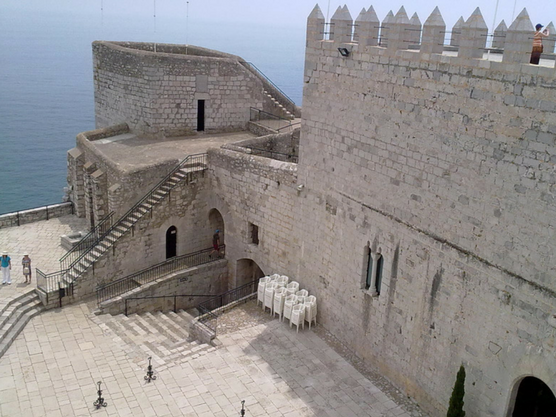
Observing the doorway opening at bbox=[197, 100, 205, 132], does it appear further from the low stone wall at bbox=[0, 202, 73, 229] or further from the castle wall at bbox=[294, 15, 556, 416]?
the castle wall at bbox=[294, 15, 556, 416]

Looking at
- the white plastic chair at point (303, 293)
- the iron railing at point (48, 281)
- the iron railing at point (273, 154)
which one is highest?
the iron railing at point (273, 154)

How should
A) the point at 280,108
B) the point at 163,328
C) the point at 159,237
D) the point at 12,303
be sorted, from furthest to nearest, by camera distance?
1. the point at 280,108
2. the point at 159,237
3. the point at 163,328
4. the point at 12,303

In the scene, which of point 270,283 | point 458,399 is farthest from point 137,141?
point 458,399

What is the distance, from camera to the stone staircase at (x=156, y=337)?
1697 centimetres

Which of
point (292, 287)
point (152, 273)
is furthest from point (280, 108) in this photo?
point (292, 287)

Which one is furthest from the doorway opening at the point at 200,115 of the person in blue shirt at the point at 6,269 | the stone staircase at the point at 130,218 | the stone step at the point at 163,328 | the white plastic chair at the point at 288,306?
the white plastic chair at the point at 288,306

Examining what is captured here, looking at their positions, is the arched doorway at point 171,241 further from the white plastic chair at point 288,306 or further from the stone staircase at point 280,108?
the stone staircase at point 280,108

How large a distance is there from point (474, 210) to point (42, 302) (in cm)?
1368

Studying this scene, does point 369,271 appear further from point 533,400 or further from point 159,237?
point 159,237

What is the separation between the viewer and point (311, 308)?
18.4 metres

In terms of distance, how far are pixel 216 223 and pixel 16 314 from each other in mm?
8080

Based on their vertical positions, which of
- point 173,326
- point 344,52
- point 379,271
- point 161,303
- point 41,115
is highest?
point 344,52

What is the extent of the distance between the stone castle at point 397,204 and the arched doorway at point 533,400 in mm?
86

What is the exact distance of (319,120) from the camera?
1753cm
